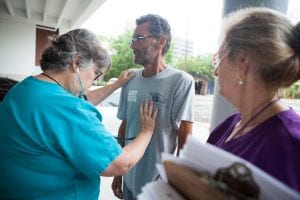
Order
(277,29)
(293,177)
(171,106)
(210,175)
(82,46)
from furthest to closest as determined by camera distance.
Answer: (171,106), (82,46), (277,29), (293,177), (210,175)

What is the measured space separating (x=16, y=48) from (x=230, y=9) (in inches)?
569

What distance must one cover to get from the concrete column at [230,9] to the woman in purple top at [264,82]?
0.41 meters

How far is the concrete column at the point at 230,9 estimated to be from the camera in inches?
55.5

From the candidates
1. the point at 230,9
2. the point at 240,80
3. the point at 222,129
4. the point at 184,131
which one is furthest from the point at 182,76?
the point at 240,80

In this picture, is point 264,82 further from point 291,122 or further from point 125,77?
→ point 125,77

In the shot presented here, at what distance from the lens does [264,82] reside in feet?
2.92

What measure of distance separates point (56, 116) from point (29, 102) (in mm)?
134

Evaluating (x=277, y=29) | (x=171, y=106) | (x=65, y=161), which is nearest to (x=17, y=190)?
(x=65, y=161)

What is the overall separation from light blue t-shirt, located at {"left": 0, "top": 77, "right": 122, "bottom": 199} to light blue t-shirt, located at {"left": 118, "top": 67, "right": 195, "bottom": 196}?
1.54 ft

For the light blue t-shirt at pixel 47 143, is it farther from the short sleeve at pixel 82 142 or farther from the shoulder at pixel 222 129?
the shoulder at pixel 222 129

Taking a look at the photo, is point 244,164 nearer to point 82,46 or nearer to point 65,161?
point 65,161

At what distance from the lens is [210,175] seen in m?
0.55

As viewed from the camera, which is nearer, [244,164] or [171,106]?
[244,164]

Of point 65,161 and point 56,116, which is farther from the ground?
point 56,116
